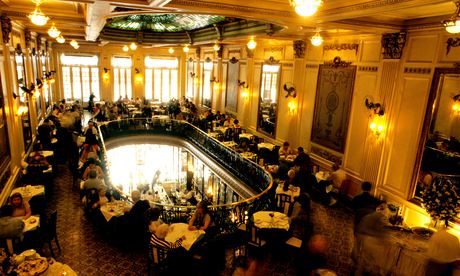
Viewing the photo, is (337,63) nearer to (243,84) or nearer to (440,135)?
(440,135)

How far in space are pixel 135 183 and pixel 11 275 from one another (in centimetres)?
797

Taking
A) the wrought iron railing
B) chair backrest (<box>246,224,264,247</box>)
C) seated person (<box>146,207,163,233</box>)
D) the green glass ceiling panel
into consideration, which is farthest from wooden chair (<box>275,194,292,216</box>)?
the green glass ceiling panel

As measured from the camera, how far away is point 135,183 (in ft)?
39.8

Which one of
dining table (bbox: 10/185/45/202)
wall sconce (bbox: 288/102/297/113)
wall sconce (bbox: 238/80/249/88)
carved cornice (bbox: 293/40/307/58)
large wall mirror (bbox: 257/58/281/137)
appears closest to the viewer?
dining table (bbox: 10/185/45/202)

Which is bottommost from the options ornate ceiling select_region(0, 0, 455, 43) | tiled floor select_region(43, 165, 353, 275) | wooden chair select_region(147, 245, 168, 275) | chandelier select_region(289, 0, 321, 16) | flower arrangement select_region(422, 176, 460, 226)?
tiled floor select_region(43, 165, 353, 275)

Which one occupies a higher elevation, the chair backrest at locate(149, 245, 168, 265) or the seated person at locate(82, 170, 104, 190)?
the seated person at locate(82, 170, 104, 190)

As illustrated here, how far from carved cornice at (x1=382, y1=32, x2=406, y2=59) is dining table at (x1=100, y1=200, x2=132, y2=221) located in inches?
261

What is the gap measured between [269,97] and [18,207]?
926cm

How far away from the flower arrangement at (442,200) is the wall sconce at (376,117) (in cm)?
234

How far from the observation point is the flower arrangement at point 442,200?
5.14 meters

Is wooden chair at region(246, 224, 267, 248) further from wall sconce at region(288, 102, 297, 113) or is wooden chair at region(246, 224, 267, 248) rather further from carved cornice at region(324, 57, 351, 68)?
wall sconce at region(288, 102, 297, 113)

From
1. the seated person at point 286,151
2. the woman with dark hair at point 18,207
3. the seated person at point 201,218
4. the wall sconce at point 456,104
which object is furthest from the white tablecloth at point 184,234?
the wall sconce at point 456,104

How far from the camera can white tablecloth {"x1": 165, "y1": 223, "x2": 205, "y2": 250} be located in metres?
5.38

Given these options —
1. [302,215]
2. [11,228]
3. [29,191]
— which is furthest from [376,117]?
[29,191]
